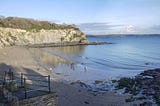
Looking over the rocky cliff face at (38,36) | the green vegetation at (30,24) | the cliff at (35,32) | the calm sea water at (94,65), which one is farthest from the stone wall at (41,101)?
the green vegetation at (30,24)

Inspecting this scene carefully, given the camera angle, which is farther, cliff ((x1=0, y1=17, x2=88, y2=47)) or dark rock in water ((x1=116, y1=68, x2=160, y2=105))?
cliff ((x1=0, y1=17, x2=88, y2=47))

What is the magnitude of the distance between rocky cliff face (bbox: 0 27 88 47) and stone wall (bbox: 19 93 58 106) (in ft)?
257

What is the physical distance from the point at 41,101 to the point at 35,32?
102 metres

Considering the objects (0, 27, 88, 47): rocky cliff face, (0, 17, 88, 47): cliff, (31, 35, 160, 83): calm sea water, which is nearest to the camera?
(31, 35, 160, 83): calm sea water

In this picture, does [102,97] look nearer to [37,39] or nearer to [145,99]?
[145,99]

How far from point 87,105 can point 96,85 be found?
8.04 metres

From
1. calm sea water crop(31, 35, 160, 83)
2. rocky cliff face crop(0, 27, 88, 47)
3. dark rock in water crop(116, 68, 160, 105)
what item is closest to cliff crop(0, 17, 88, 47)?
rocky cliff face crop(0, 27, 88, 47)

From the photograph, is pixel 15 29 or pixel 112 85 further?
pixel 15 29

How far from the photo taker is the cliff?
99.6 metres

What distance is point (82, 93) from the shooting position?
22.1 metres

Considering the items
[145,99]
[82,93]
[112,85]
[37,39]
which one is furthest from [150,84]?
[37,39]

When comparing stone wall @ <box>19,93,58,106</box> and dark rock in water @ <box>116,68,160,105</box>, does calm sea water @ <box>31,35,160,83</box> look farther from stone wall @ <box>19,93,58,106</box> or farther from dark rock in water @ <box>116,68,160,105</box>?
stone wall @ <box>19,93,58,106</box>

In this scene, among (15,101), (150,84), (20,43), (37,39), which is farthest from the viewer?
(37,39)

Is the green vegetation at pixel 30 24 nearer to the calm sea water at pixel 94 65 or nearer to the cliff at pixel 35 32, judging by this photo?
the cliff at pixel 35 32
